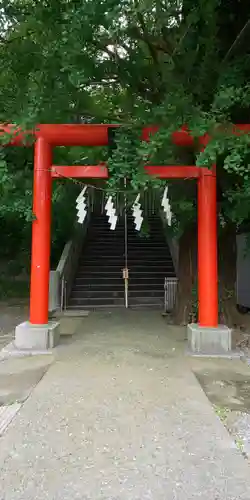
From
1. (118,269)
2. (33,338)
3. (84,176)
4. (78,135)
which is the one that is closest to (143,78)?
(78,135)

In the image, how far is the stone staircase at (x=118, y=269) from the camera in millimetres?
11648

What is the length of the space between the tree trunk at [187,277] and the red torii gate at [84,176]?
5.35 ft

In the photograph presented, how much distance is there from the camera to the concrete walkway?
104 inches

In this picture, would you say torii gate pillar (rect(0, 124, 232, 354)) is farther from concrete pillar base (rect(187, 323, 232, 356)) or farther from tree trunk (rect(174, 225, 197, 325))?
tree trunk (rect(174, 225, 197, 325))

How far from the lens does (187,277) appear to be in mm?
8633

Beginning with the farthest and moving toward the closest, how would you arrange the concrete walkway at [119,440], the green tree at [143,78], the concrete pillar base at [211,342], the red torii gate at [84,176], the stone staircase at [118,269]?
the stone staircase at [118,269] < the red torii gate at [84,176] < the concrete pillar base at [211,342] < the green tree at [143,78] < the concrete walkway at [119,440]

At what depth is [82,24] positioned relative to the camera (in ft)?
15.7

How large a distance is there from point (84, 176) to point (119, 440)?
15.6 ft

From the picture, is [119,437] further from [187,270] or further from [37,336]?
[187,270]

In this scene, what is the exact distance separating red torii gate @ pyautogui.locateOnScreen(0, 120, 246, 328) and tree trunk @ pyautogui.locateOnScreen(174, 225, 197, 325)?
163cm

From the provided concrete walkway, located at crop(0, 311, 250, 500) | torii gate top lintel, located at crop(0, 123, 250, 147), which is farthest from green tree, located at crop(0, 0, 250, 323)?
concrete walkway, located at crop(0, 311, 250, 500)

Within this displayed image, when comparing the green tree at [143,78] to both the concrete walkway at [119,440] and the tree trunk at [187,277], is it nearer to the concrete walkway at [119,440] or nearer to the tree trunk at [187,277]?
the tree trunk at [187,277]

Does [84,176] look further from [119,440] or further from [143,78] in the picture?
[119,440]

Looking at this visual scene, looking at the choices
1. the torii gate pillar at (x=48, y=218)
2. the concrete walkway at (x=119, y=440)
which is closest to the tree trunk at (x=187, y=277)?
the torii gate pillar at (x=48, y=218)
